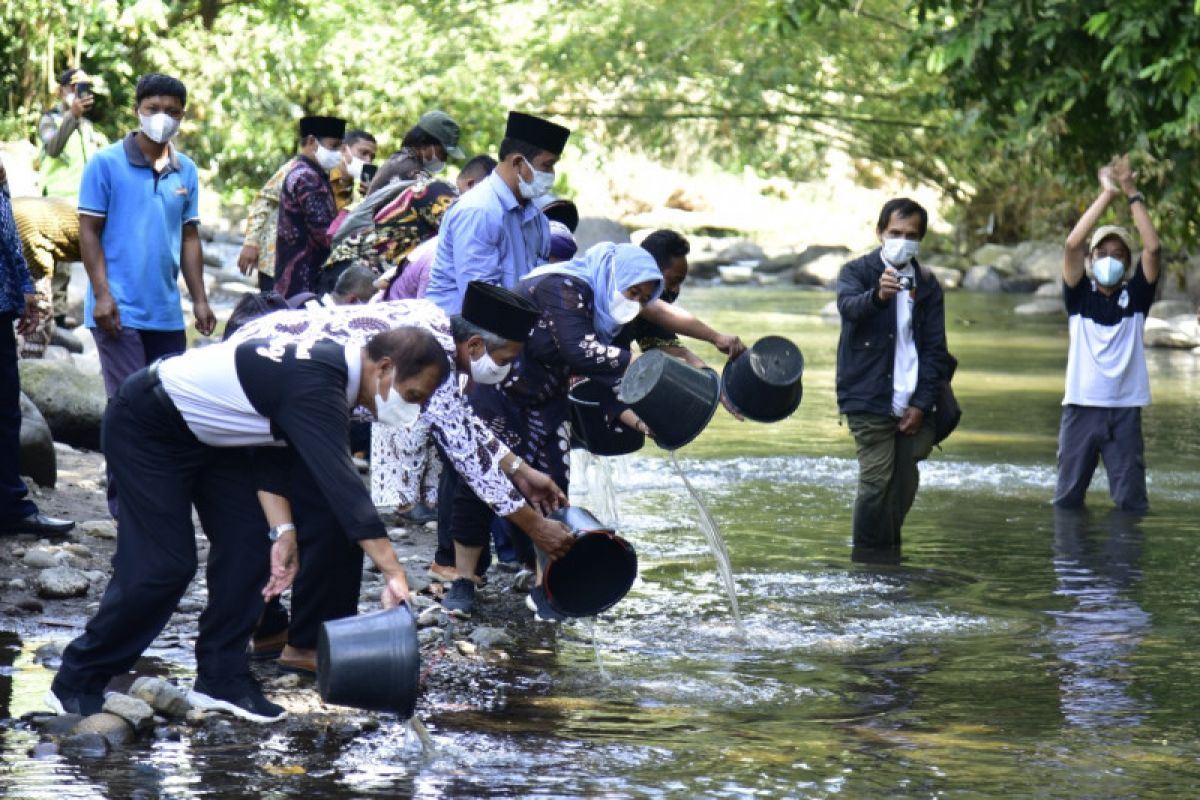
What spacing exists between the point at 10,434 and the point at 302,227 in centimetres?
272

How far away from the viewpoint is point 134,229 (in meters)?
8.03

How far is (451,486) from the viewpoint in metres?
7.94

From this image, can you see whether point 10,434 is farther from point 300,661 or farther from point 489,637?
point 489,637

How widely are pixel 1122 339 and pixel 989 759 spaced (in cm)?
530

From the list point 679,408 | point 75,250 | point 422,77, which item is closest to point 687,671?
point 679,408

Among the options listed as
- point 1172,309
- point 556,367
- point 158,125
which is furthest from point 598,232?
point 556,367

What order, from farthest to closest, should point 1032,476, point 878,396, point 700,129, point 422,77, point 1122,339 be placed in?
point 700,129 < point 422,77 < point 1032,476 < point 1122,339 < point 878,396

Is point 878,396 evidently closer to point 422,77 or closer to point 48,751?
point 48,751

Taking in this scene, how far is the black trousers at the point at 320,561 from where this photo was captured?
5.88m

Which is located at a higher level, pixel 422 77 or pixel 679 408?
pixel 422 77

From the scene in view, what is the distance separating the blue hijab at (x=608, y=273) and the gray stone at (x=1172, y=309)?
1902 centimetres

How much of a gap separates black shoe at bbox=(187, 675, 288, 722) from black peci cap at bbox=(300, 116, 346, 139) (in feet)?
16.8

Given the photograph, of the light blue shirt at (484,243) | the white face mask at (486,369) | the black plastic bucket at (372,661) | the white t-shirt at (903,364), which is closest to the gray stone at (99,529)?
the light blue shirt at (484,243)

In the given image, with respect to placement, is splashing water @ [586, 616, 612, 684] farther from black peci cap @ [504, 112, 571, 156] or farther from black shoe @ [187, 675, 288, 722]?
black peci cap @ [504, 112, 571, 156]
